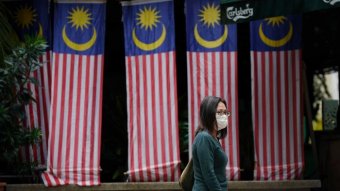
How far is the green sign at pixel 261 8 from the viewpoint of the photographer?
805 centimetres

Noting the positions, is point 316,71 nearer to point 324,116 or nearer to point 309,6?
point 324,116

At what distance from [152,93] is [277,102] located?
1743 millimetres

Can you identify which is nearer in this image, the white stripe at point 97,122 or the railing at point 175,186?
the railing at point 175,186

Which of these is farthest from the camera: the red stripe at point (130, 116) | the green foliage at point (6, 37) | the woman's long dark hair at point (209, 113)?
the red stripe at point (130, 116)

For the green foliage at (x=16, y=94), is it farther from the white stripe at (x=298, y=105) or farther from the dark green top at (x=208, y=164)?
the dark green top at (x=208, y=164)

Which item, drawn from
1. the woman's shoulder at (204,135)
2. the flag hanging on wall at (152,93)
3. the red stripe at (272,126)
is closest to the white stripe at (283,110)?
the red stripe at (272,126)

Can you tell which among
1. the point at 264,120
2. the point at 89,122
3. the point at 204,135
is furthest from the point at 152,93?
the point at 204,135

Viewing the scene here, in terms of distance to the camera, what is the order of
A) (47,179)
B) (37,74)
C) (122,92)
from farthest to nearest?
(122,92), (37,74), (47,179)

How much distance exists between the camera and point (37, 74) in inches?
390

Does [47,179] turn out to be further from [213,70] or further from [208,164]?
[208,164]

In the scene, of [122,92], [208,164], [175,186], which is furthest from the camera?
[122,92]

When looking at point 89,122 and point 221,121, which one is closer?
point 221,121

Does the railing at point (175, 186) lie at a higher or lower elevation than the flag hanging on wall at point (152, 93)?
lower

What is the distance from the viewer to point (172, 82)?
31.7 feet
